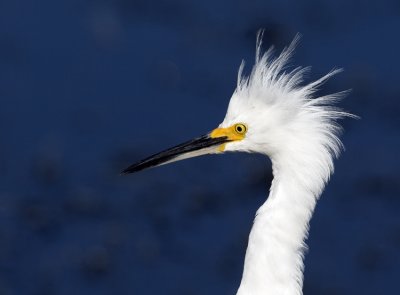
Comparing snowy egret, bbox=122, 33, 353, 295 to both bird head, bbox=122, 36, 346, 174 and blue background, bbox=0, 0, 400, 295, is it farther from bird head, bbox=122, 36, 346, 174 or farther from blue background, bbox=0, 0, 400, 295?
blue background, bbox=0, 0, 400, 295

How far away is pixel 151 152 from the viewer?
8.27m

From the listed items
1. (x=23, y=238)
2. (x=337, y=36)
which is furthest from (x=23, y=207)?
(x=337, y=36)

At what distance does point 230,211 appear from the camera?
26.8 feet

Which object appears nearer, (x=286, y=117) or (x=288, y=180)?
(x=288, y=180)

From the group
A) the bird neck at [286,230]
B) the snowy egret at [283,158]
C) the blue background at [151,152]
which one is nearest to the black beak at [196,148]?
the snowy egret at [283,158]

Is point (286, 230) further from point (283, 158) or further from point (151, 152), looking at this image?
point (151, 152)

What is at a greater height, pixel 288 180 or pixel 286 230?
pixel 288 180

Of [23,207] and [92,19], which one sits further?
[92,19]

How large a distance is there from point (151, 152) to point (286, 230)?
13.5 feet

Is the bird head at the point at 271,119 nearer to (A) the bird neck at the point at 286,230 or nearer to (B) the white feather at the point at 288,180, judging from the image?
(B) the white feather at the point at 288,180

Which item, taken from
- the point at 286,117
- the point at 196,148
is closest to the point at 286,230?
the point at 286,117

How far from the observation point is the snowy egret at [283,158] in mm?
4227

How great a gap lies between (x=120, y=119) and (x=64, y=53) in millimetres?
751

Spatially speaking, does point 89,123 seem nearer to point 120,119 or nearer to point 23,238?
point 120,119
